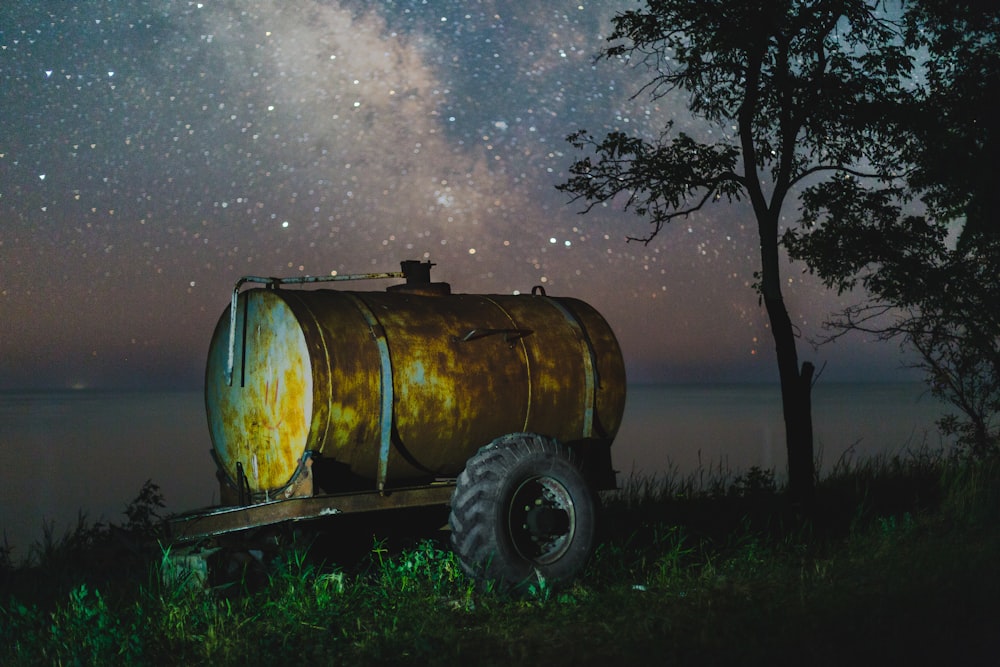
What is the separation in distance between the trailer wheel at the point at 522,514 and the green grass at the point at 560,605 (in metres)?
0.22

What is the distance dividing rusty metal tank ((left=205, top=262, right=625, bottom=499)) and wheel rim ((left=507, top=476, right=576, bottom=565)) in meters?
1.00

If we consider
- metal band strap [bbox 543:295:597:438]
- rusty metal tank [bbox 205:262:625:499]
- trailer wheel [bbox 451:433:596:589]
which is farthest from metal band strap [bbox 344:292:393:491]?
metal band strap [bbox 543:295:597:438]

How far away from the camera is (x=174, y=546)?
30.2ft

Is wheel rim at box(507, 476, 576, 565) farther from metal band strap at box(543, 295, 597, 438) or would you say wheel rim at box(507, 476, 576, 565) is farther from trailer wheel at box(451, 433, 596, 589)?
metal band strap at box(543, 295, 597, 438)

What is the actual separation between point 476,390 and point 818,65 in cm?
799

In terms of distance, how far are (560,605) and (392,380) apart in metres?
2.52

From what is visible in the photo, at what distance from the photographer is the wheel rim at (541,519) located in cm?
887

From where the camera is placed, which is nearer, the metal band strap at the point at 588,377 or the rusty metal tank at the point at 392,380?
the rusty metal tank at the point at 392,380

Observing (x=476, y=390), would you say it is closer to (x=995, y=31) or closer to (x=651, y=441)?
(x=995, y=31)

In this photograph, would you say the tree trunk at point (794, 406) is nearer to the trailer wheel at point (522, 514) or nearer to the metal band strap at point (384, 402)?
the trailer wheel at point (522, 514)

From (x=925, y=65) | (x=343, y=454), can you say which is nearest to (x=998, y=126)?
(x=925, y=65)

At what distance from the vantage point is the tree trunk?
13391 millimetres

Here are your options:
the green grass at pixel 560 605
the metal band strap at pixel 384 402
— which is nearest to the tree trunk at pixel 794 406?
the green grass at pixel 560 605

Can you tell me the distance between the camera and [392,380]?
9.12 metres
